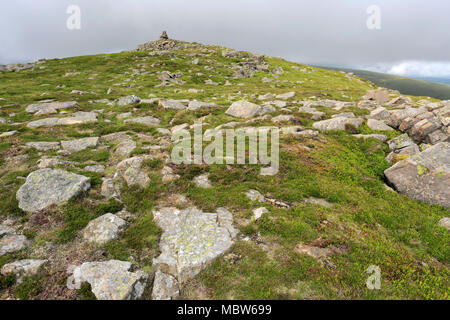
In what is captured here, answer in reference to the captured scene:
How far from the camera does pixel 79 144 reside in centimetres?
→ 1712

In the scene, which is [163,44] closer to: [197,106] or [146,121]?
[197,106]

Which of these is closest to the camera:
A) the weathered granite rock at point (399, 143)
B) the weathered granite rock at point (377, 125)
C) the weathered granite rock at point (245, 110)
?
the weathered granite rock at point (399, 143)

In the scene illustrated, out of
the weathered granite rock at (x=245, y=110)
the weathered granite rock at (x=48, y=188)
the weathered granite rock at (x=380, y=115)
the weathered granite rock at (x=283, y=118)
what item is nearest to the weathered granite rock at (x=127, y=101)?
the weathered granite rock at (x=245, y=110)

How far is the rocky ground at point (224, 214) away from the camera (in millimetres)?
7113

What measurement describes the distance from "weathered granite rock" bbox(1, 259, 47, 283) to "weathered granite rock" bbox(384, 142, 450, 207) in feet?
59.2

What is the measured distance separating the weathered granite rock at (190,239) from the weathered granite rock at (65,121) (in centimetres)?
1782

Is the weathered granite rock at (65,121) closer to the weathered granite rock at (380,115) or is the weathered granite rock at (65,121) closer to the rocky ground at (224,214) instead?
the rocky ground at (224,214)

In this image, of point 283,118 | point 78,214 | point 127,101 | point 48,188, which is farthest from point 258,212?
point 127,101

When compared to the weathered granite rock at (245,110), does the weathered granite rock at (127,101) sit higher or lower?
higher

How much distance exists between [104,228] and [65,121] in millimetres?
17995

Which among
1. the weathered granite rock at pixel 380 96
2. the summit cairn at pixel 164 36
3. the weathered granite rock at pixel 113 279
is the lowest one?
the weathered granite rock at pixel 113 279

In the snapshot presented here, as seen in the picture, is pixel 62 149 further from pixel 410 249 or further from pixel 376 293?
pixel 410 249

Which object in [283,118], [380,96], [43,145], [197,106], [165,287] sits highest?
[380,96]
